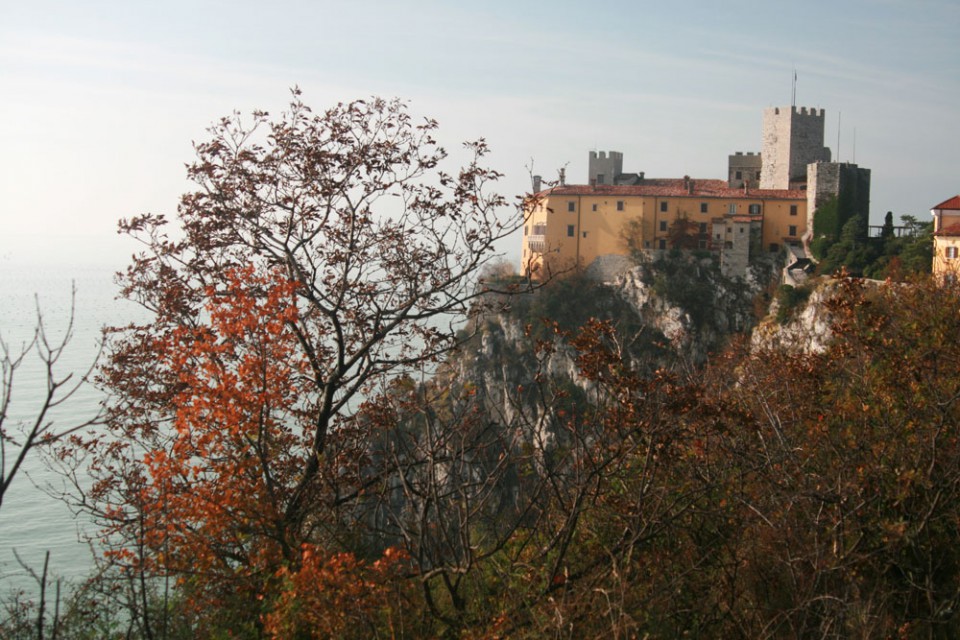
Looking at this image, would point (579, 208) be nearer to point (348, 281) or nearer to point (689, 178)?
point (689, 178)

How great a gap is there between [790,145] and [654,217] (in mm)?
9655

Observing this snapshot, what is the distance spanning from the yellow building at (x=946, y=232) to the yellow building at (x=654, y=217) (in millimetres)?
14139

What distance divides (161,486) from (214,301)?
1338 millimetres

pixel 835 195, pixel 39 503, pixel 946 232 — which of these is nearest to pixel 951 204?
pixel 946 232

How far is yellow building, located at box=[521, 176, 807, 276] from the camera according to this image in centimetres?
4878

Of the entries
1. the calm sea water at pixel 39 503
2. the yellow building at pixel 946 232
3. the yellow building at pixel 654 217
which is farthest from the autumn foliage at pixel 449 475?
the yellow building at pixel 654 217

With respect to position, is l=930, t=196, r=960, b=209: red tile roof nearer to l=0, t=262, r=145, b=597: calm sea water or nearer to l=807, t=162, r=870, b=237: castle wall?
l=807, t=162, r=870, b=237: castle wall

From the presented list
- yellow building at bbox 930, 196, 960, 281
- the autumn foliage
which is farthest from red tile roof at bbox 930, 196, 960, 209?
the autumn foliage

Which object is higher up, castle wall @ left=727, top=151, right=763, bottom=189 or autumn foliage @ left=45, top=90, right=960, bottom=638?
castle wall @ left=727, top=151, right=763, bottom=189

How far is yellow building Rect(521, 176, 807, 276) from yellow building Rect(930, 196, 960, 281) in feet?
46.4

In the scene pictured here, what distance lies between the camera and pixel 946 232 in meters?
32.0

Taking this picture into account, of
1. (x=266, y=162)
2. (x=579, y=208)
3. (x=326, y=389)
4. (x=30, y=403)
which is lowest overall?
(x=30, y=403)

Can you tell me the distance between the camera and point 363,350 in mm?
7570

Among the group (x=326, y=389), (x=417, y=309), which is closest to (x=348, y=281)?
(x=417, y=309)
